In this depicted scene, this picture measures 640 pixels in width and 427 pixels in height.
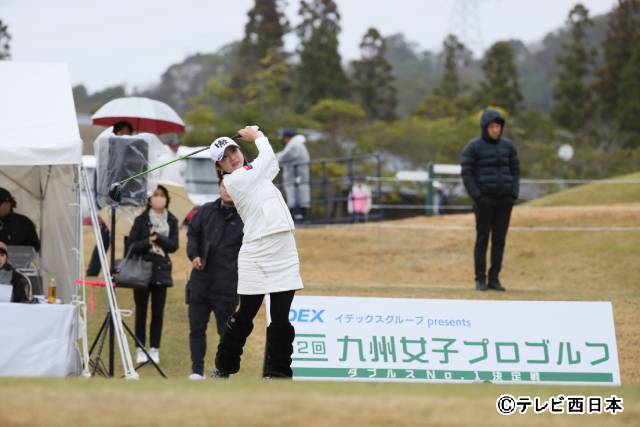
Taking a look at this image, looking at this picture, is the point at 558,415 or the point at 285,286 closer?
the point at 558,415

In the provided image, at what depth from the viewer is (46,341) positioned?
8820 mm

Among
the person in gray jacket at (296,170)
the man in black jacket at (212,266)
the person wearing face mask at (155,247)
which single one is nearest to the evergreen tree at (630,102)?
the person in gray jacket at (296,170)

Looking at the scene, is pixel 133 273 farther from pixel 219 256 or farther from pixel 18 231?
pixel 18 231

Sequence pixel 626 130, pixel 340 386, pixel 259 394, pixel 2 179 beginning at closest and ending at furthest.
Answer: pixel 259 394
pixel 340 386
pixel 2 179
pixel 626 130

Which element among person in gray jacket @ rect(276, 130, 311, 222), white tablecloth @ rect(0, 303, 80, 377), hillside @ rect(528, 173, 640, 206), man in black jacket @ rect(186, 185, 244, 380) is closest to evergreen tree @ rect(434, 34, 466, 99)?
hillside @ rect(528, 173, 640, 206)

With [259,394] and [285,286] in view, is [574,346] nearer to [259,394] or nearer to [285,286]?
[285,286]

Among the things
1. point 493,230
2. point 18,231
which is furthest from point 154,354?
point 493,230

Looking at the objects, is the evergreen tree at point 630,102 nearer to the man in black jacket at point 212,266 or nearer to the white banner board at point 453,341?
the white banner board at point 453,341

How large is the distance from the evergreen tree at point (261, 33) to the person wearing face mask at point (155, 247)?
150 feet

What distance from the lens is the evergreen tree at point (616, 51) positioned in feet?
154

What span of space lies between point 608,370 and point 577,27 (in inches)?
1641

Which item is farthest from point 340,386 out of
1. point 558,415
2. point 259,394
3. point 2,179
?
point 2,179

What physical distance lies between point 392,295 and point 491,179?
6.20 feet

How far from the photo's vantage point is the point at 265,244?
7.68m
